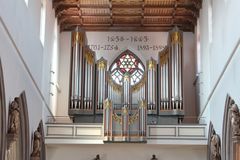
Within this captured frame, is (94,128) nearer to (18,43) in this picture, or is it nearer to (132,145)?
(132,145)

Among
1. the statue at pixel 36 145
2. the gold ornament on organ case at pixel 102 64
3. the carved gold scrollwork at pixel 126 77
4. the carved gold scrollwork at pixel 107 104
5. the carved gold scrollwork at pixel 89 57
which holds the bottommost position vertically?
the statue at pixel 36 145

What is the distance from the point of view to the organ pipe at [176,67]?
2200 cm

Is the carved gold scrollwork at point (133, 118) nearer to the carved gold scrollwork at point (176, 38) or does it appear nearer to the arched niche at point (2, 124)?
the carved gold scrollwork at point (176, 38)

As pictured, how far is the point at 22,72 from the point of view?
16.0m

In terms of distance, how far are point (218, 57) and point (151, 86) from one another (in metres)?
5.57

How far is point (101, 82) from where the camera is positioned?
74.1 feet

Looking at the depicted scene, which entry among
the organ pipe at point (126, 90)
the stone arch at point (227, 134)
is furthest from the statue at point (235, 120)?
the organ pipe at point (126, 90)

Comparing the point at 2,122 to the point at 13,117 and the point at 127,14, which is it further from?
the point at 127,14

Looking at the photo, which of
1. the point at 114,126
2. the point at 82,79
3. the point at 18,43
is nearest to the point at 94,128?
the point at 114,126

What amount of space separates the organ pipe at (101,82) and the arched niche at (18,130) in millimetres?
5380

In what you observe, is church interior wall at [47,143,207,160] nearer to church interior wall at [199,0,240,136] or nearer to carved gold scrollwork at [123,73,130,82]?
church interior wall at [199,0,240,136]

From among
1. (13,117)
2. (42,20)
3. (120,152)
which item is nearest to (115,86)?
(120,152)

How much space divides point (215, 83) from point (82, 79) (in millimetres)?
6429

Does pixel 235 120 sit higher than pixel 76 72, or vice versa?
pixel 76 72
